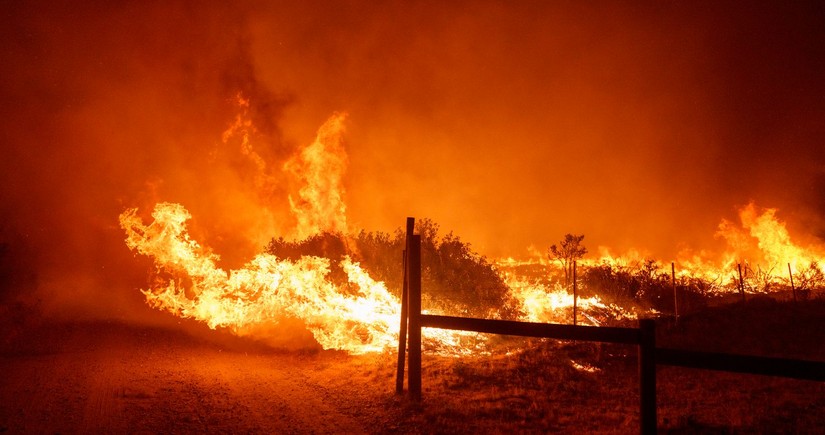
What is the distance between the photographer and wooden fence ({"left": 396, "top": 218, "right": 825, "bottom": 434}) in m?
4.72

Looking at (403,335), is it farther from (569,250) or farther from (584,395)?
(569,250)

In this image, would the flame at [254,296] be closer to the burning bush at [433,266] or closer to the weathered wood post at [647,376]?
the burning bush at [433,266]

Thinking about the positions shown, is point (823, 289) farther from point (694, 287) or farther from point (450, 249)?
point (450, 249)

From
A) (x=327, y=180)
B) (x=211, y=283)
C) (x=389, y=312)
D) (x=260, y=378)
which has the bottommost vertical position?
(x=260, y=378)

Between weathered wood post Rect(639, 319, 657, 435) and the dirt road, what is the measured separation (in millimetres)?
4262

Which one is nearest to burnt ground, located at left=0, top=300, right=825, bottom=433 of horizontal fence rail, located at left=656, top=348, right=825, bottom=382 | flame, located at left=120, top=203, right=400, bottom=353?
flame, located at left=120, top=203, right=400, bottom=353

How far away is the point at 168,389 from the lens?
9117 millimetres

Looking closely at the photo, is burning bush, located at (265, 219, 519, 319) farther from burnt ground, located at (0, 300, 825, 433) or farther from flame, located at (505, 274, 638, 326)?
burnt ground, located at (0, 300, 825, 433)

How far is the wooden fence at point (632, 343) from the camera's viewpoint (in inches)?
186

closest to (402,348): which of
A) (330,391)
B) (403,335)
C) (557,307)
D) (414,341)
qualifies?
(403,335)

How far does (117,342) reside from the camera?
43.9 feet

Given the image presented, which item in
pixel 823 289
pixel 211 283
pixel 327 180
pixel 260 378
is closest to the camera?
pixel 260 378

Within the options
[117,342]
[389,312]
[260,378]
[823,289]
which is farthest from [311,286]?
[823,289]

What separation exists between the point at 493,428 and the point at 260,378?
627 centimetres
